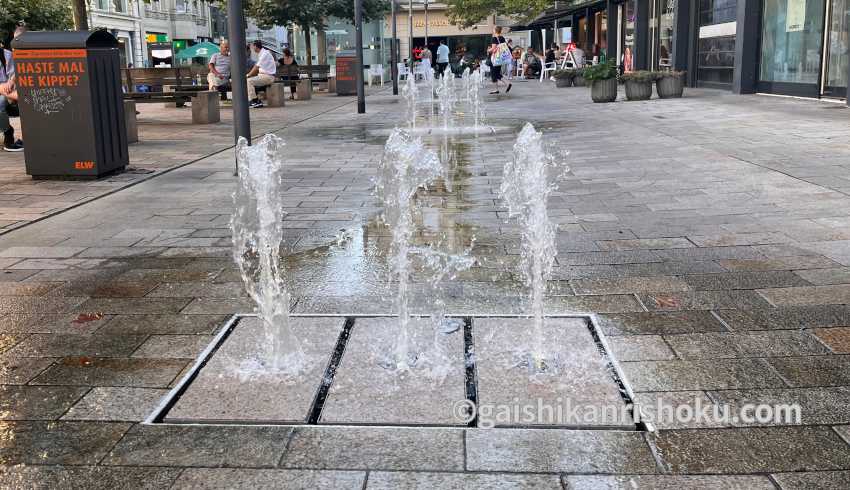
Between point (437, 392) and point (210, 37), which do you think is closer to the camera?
point (437, 392)

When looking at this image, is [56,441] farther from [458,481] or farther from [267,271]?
[267,271]

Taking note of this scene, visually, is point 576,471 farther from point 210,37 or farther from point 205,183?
point 210,37

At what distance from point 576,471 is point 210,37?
63.2m

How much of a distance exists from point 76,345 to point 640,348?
8.46 ft

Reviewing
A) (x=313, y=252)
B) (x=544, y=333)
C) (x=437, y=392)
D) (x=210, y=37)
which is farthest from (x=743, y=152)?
(x=210, y=37)

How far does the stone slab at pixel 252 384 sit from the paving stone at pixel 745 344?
158 cm

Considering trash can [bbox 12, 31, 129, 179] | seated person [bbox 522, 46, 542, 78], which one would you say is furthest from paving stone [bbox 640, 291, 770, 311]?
seated person [bbox 522, 46, 542, 78]

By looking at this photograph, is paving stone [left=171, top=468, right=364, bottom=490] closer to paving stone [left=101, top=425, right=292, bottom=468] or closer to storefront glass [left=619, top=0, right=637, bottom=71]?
paving stone [left=101, top=425, right=292, bottom=468]

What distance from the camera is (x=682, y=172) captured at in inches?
330

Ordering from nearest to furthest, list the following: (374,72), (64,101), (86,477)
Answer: (86,477) → (64,101) → (374,72)

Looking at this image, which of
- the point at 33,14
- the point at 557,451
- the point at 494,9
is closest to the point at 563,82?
the point at 33,14

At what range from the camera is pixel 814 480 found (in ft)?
8.10

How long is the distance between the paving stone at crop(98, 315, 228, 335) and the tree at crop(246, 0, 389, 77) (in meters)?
28.2

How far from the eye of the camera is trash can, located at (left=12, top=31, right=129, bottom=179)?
8.43 metres
